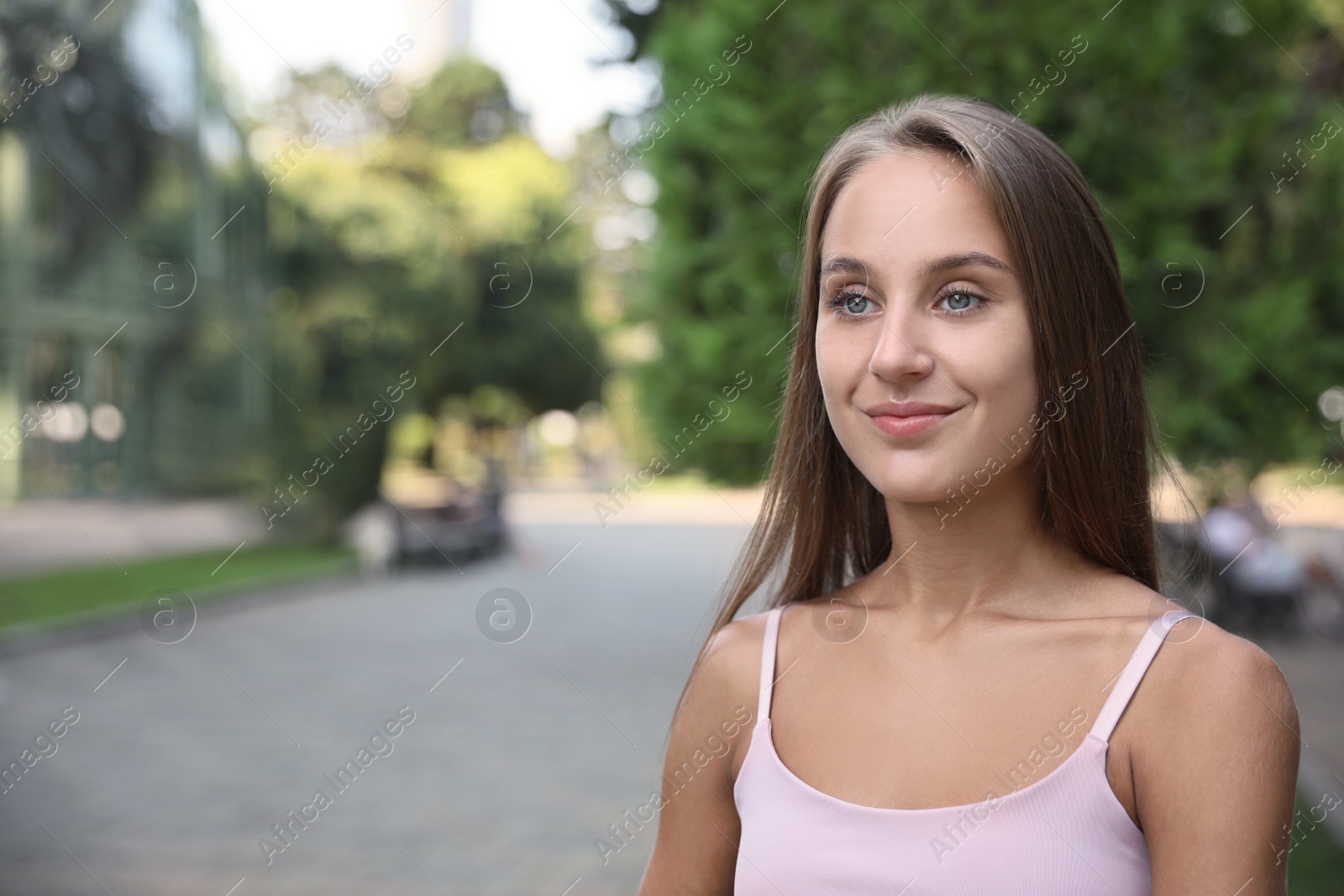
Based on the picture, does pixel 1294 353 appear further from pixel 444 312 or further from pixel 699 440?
pixel 444 312

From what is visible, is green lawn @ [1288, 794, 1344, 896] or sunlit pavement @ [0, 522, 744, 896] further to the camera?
sunlit pavement @ [0, 522, 744, 896]

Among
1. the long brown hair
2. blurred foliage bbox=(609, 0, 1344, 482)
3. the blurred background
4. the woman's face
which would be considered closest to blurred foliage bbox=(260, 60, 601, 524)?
the blurred background

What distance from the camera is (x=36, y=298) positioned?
19.3m

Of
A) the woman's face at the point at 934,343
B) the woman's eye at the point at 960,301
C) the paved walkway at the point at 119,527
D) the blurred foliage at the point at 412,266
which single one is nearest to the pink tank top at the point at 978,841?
the woman's face at the point at 934,343

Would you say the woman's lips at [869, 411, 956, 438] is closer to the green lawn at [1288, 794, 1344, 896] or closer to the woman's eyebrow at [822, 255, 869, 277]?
the woman's eyebrow at [822, 255, 869, 277]

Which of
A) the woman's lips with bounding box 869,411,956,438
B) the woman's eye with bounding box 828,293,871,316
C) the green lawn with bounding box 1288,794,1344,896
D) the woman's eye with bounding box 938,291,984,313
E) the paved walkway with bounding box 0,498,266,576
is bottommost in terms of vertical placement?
the paved walkway with bounding box 0,498,266,576

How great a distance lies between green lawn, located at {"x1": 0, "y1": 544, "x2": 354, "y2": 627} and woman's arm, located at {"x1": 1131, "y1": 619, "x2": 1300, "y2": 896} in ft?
49.0

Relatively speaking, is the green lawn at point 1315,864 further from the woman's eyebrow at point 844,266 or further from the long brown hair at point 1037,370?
the woman's eyebrow at point 844,266

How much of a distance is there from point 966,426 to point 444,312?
2729cm

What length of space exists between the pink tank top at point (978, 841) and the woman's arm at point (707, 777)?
117 mm

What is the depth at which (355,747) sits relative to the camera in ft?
29.5

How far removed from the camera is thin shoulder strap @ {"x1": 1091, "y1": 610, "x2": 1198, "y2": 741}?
1399 mm

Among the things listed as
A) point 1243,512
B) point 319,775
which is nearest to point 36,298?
point 319,775

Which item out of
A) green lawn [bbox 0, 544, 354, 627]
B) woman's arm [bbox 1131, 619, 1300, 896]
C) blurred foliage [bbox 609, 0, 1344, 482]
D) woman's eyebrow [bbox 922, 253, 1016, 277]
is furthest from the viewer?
green lawn [bbox 0, 544, 354, 627]
